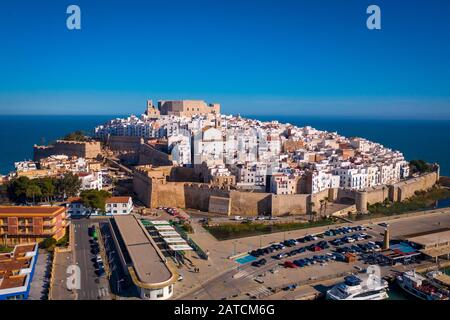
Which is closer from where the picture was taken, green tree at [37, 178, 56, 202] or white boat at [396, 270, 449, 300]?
white boat at [396, 270, 449, 300]

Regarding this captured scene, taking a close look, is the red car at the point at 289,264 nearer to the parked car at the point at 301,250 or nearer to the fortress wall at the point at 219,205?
the parked car at the point at 301,250

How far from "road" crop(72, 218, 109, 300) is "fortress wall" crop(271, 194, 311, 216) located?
8.38m

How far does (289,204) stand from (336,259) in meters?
6.12

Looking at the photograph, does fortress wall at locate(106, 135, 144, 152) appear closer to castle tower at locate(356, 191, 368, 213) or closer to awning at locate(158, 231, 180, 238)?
awning at locate(158, 231, 180, 238)

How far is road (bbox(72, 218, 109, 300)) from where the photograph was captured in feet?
37.3

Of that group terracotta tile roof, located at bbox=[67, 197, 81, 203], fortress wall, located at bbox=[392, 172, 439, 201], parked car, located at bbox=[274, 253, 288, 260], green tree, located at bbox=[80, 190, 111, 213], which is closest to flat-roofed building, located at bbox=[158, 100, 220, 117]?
Result: fortress wall, located at bbox=[392, 172, 439, 201]

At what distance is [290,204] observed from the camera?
20.5m

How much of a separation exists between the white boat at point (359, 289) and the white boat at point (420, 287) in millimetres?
687

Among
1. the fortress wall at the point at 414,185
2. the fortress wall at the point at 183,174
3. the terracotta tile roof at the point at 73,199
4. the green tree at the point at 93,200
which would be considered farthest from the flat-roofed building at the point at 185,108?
the green tree at the point at 93,200

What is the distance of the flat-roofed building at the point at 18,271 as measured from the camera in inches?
424

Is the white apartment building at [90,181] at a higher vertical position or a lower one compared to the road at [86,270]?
higher

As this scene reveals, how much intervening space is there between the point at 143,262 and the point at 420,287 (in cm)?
794

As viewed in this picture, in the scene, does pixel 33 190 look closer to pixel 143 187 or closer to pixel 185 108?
pixel 143 187
